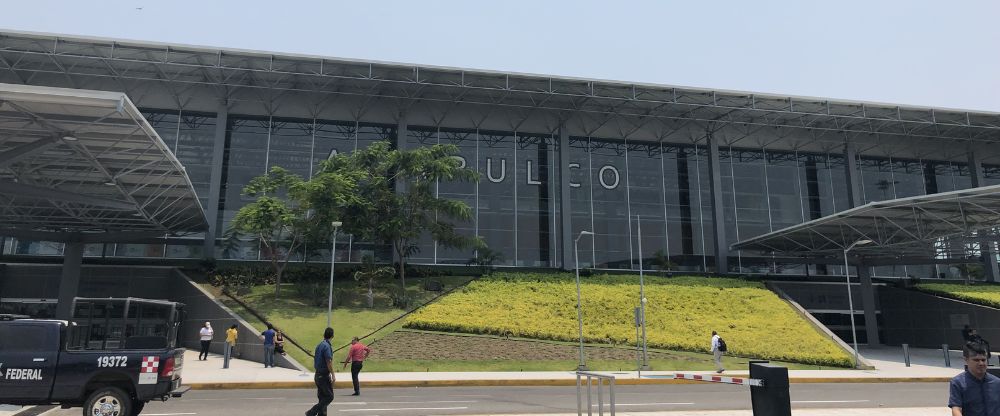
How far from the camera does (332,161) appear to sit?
3641cm

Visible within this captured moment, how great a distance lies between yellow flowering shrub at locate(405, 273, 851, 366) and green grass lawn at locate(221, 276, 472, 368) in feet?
6.19

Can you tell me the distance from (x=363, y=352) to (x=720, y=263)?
36.9m

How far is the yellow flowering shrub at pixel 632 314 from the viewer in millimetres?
29688

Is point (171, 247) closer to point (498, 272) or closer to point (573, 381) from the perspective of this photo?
point (498, 272)

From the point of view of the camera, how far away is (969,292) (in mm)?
41625

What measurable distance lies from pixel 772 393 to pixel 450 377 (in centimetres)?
1515

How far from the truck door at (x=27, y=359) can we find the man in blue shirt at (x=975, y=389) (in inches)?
535

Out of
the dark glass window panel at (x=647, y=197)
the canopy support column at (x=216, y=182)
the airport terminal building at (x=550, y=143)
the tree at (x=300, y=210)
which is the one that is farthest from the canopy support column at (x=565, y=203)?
the canopy support column at (x=216, y=182)

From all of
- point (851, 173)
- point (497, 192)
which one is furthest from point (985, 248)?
point (497, 192)

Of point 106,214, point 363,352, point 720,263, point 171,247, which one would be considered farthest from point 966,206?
point 171,247

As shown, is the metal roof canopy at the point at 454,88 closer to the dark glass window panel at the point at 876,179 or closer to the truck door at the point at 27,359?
the dark glass window panel at the point at 876,179

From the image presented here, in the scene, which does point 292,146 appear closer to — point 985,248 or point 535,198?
point 535,198

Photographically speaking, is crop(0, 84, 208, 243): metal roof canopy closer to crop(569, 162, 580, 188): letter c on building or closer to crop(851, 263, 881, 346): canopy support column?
crop(569, 162, 580, 188): letter c on building

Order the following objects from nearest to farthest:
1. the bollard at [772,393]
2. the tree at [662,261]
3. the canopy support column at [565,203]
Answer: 1. the bollard at [772,393]
2. the canopy support column at [565,203]
3. the tree at [662,261]
